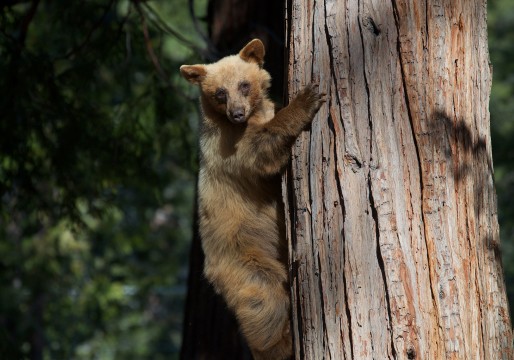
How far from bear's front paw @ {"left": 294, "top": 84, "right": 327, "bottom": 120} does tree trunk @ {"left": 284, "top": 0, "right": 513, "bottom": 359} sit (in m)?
0.04

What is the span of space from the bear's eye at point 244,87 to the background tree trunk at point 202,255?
1103 mm

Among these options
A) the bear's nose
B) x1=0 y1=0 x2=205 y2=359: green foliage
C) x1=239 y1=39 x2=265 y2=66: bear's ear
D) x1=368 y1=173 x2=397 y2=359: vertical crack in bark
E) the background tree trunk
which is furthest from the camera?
x1=0 y1=0 x2=205 y2=359: green foliage

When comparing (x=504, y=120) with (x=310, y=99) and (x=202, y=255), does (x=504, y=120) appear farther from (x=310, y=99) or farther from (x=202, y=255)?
(x=310, y=99)

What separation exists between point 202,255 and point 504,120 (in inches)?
368

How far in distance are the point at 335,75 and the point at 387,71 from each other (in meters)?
0.24

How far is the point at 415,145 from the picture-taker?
3.16 m

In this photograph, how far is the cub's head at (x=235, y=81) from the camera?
15.9 feet

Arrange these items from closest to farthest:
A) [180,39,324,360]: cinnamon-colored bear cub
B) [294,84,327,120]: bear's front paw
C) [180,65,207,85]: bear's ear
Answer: [294,84,327,120]: bear's front paw < [180,39,324,360]: cinnamon-colored bear cub < [180,65,207,85]: bear's ear

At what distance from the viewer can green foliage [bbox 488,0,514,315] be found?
38.6 ft

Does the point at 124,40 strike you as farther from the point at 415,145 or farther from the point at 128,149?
the point at 415,145

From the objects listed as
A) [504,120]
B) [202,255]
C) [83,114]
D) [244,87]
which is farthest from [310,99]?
[504,120]

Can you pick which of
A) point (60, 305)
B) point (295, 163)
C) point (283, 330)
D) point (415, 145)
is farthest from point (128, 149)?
point (60, 305)

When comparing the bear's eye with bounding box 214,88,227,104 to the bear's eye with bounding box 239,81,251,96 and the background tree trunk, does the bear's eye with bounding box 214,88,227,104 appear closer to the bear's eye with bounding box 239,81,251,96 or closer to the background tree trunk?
the bear's eye with bounding box 239,81,251,96

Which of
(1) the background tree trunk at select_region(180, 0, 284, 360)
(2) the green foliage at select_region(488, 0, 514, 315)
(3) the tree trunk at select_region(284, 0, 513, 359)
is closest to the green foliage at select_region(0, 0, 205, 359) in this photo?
(1) the background tree trunk at select_region(180, 0, 284, 360)
